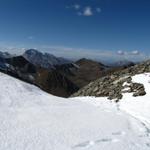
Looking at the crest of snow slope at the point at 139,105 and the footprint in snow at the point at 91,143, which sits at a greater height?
the footprint in snow at the point at 91,143

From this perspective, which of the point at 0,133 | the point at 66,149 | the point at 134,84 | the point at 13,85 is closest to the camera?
the point at 66,149

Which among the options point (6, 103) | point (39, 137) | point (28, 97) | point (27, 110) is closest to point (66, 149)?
point (39, 137)

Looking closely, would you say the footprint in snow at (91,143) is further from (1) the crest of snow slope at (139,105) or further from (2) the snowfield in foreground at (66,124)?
(1) the crest of snow slope at (139,105)

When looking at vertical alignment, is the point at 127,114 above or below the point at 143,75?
below

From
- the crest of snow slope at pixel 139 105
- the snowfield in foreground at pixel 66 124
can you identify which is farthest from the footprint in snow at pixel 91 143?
the crest of snow slope at pixel 139 105

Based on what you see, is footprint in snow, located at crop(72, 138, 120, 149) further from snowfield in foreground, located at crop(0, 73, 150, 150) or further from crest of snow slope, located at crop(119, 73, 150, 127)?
crest of snow slope, located at crop(119, 73, 150, 127)

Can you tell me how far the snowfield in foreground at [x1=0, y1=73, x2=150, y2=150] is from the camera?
1108 cm

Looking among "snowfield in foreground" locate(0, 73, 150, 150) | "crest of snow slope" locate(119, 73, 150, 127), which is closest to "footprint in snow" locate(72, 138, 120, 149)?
"snowfield in foreground" locate(0, 73, 150, 150)

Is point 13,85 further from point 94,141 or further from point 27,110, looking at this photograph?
point 94,141

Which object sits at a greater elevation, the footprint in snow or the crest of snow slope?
the footprint in snow

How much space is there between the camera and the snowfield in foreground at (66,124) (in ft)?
36.3

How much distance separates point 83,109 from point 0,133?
8.03 meters

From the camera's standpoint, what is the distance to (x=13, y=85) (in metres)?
21.8

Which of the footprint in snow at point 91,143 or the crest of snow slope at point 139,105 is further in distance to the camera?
the crest of snow slope at point 139,105
